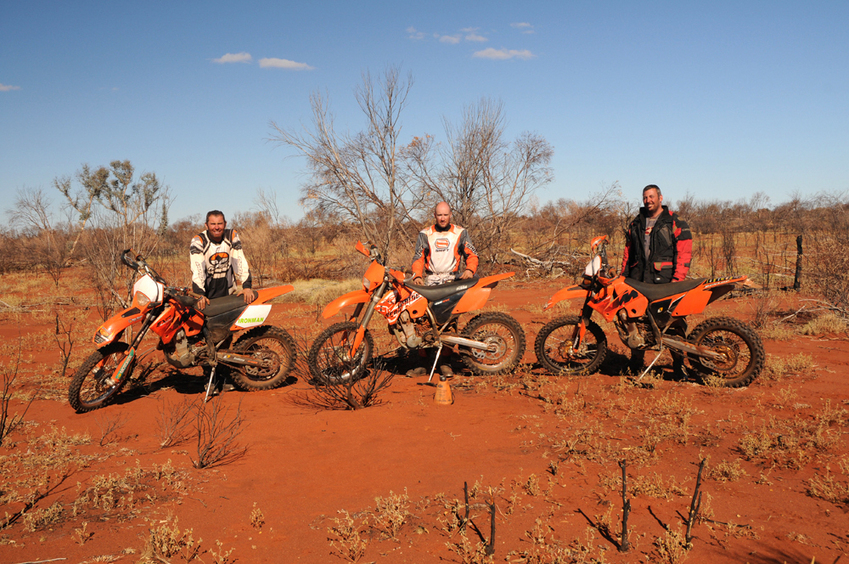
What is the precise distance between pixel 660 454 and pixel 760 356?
2.26 metres

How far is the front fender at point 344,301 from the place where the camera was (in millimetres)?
5508

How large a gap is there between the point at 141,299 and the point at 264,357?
53.8 inches

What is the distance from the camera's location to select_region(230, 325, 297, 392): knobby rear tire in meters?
5.79

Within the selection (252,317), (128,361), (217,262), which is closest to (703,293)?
(252,317)

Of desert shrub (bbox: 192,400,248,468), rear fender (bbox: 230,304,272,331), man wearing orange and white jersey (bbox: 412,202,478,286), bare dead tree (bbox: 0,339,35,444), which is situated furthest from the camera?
man wearing orange and white jersey (bbox: 412,202,478,286)

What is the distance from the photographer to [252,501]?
11.0 feet

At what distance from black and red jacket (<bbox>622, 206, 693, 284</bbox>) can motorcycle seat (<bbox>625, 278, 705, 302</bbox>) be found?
218 millimetres

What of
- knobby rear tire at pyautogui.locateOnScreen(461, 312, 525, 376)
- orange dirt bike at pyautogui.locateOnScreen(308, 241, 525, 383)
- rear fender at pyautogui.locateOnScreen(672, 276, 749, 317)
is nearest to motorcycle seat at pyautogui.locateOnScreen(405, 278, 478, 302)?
orange dirt bike at pyautogui.locateOnScreen(308, 241, 525, 383)

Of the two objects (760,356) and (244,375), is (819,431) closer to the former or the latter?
(760,356)

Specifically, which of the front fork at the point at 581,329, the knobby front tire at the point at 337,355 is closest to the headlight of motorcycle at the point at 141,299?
the knobby front tire at the point at 337,355

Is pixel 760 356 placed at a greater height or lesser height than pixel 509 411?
greater

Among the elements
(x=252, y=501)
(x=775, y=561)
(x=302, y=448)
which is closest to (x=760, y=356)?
(x=775, y=561)

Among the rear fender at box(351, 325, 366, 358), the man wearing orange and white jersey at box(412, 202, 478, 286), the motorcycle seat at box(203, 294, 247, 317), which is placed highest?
the man wearing orange and white jersey at box(412, 202, 478, 286)

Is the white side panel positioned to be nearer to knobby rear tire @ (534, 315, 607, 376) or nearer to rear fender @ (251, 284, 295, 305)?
rear fender @ (251, 284, 295, 305)
